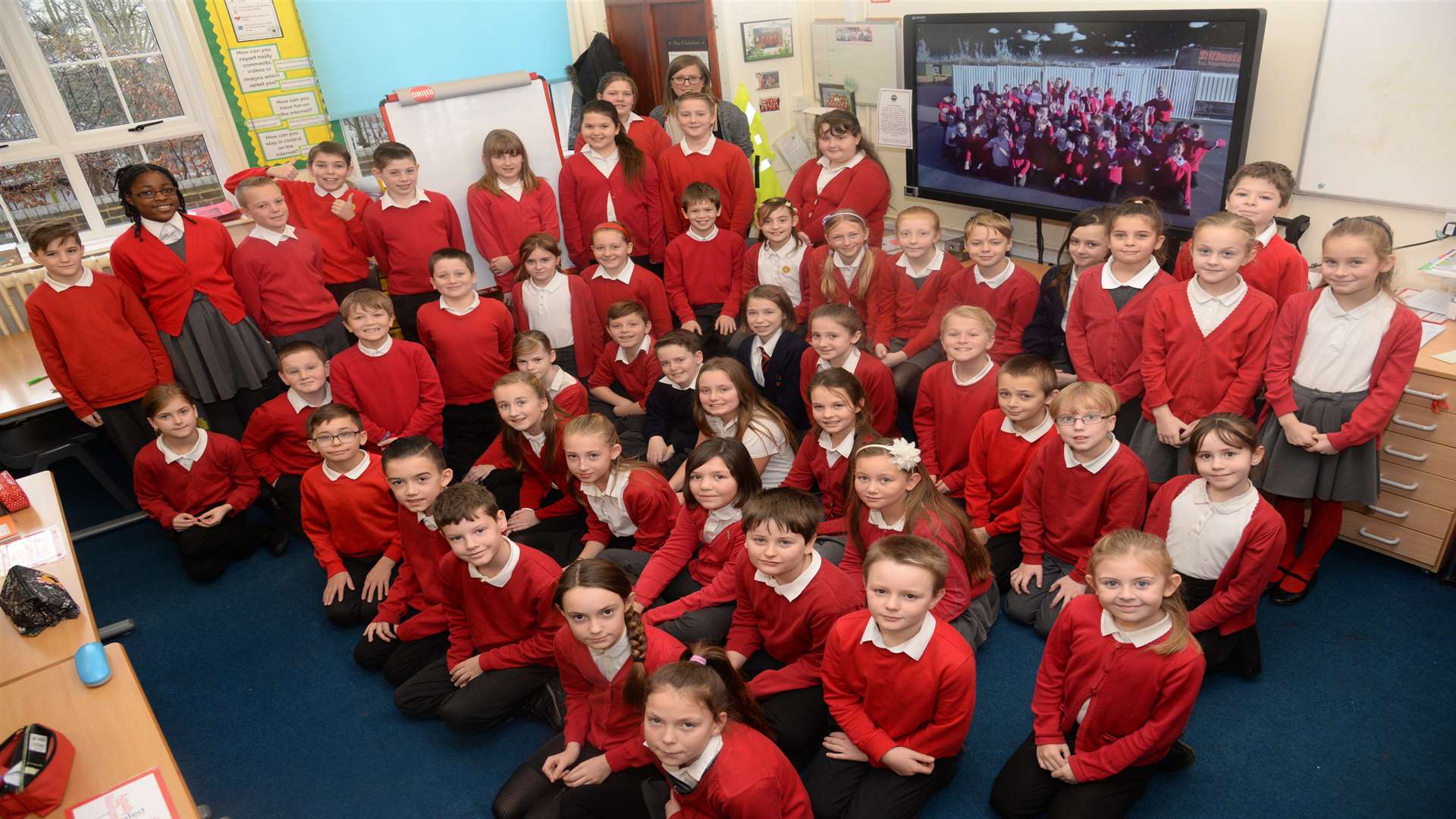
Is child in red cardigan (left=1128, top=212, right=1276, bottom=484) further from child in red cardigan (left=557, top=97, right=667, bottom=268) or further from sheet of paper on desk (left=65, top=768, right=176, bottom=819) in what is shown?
sheet of paper on desk (left=65, top=768, right=176, bottom=819)

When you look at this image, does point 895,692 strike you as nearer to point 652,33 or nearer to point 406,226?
point 406,226

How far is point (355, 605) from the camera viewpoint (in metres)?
3.13

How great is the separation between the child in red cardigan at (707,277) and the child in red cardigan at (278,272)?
1555 mm

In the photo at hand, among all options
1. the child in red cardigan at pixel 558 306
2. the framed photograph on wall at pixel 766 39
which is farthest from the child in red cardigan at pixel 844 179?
the framed photograph on wall at pixel 766 39

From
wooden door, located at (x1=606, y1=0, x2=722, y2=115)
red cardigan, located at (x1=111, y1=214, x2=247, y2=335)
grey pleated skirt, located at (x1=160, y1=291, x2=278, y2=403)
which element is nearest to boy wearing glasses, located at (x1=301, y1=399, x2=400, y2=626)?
grey pleated skirt, located at (x1=160, y1=291, x2=278, y2=403)

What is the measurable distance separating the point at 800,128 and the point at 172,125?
140 inches

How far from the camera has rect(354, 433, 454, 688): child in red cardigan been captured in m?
2.76

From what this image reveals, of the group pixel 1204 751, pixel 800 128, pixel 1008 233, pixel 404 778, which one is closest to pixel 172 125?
pixel 800 128

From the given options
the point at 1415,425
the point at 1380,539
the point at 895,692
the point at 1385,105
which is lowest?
the point at 1380,539


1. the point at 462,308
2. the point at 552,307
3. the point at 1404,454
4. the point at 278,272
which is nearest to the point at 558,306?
the point at 552,307

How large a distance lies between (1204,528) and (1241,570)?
14cm

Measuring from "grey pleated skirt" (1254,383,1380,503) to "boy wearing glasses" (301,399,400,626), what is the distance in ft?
9.55

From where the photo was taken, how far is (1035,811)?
85.6 inches

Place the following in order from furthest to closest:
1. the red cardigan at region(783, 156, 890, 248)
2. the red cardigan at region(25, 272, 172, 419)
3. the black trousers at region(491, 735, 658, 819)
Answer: the red cardigan at region(783, 156, 890, 248) → the red cardigan at region(25, 272, 172, 419) → the black trousers at region(491, 735, 658, 819)
